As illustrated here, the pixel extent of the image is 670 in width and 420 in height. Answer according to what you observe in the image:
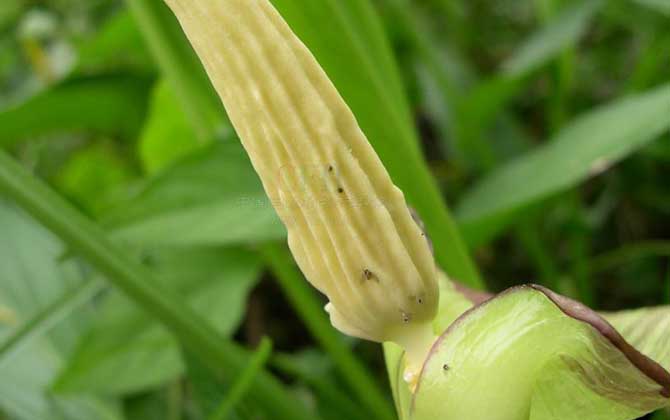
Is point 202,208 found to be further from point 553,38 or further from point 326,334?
point 553,38

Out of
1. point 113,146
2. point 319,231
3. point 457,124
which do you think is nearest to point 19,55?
point 113,146

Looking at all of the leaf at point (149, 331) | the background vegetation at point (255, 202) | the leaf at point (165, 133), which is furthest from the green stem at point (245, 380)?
the leaf at point (165, 133)

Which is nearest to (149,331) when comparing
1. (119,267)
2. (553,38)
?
(119,267)

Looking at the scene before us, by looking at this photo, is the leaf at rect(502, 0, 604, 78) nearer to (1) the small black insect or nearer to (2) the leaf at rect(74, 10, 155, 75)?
(2) the leaf at rect(74, 10, 155, 75)

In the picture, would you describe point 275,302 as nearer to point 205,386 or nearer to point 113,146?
point 113,146

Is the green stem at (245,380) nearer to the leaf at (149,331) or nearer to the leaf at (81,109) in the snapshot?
the leaf at (149,331)
